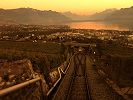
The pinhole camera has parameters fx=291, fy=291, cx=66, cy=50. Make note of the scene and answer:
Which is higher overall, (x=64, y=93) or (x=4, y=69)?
(x=4, y=69)

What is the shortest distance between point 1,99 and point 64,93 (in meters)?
12.2

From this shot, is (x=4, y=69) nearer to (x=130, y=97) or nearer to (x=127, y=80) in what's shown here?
(x=130, y=97)

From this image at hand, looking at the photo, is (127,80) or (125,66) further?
(125,66)

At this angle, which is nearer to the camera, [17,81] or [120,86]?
[17,81]

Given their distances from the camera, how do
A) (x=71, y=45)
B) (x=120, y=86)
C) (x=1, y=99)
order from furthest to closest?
(x=71, y=45) → (x=120, y=86) → (x=1, y=99)

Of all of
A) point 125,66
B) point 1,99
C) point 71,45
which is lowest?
point 71,45

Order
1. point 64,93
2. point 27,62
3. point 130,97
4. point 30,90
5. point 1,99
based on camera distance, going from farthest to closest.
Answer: point 64,93 < point 130,97 < point 27,62 < point 30,90 < point 1,99

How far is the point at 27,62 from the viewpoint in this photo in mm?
16406

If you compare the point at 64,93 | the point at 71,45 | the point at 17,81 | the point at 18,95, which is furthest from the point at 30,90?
the point at 71,45

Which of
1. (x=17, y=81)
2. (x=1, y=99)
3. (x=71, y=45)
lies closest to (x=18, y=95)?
(x=1, y=99)

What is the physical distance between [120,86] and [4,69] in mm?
12984

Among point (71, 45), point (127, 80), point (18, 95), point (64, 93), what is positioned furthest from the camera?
point (71, 45)

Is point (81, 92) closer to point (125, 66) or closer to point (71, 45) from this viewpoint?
point (125, 66)

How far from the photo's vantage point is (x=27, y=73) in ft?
50.8
